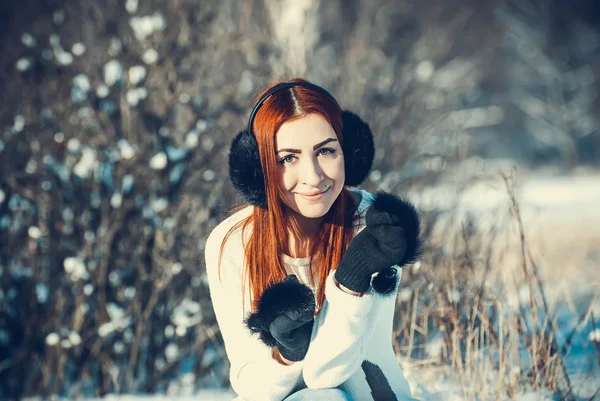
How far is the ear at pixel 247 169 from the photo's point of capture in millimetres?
2107

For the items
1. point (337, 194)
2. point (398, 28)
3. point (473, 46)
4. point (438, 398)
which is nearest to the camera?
point (337, 194)

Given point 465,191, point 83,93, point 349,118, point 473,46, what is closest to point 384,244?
point 349,118

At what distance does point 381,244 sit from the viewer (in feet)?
6.26

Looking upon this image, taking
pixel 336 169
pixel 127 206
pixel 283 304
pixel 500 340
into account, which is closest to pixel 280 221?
pixel 336 169

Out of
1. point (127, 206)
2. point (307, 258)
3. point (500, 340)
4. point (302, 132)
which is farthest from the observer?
point (127, 206)

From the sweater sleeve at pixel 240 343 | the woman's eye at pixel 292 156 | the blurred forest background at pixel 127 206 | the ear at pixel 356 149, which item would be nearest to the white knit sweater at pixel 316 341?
the sweater sleeve at pixel 240 343

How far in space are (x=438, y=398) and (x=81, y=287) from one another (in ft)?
7.18

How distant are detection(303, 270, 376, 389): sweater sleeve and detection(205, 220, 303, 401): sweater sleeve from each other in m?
0.08

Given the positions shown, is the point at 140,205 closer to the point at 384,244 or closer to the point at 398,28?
the point at 384,244

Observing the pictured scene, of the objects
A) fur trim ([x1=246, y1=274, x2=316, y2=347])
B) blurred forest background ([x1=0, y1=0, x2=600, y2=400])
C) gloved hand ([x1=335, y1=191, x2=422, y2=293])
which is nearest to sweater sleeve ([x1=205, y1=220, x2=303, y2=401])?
fur trim ([x1=246, y1=274, x2=316, y2=347])

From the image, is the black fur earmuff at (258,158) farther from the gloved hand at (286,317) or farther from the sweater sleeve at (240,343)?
the gloved hand at (286,317)

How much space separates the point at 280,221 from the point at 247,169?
21 cm

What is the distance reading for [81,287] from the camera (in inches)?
158

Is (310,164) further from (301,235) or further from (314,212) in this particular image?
(301,235)
